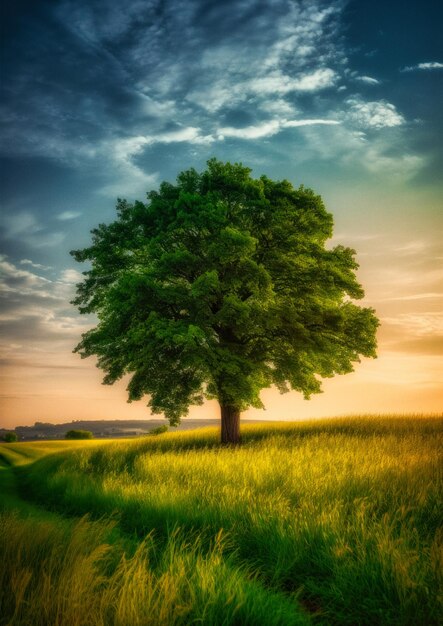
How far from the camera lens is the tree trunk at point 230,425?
63.7 feet

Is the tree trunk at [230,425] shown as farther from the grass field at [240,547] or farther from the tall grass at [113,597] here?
the tall grass at [113,597]

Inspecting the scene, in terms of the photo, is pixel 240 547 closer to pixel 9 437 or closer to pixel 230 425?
pixel 230 425

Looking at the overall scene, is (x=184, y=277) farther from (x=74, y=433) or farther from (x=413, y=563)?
(x=74, y=433)

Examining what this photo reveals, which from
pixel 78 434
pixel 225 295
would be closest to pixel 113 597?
pixel 225 295

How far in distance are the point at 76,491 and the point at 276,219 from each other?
41.6 ft

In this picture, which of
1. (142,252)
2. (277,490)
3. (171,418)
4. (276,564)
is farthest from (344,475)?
(142,252)

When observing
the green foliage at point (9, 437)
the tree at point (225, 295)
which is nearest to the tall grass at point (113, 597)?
the tree at point (225, 295)

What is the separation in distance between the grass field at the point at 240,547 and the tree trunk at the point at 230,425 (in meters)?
6.35

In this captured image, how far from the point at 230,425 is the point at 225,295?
6142mm

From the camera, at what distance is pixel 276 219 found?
59.1ft

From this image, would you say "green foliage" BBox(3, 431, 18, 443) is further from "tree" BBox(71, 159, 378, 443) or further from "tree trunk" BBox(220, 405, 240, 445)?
"tree trunk" BBox(220, 405, 240, 445)

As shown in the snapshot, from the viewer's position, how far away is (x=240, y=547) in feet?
21.7

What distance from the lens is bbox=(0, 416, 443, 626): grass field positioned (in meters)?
3.89

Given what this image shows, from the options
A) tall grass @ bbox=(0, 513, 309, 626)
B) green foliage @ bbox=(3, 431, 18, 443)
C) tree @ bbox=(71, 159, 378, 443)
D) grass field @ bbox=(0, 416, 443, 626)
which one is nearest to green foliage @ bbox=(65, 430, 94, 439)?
green foliage @ bbox=(3, 431, 18, 443)
